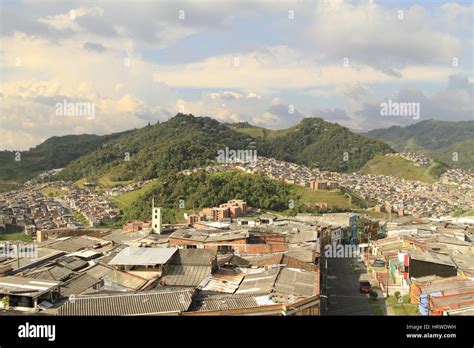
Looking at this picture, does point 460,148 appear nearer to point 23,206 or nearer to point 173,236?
point 23,206

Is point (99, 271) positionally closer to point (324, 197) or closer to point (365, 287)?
point (365, 287)

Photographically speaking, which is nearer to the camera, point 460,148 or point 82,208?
point 82,208

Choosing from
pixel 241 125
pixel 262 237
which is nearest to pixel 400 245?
pixel 262 237

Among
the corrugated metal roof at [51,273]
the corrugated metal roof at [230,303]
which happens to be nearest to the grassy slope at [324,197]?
the corrugated metal roof at [51,273]

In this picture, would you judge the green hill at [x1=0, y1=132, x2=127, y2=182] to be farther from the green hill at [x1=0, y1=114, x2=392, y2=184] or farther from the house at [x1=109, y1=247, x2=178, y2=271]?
the house at [x1=109, y1=247, x2=178, y2=271]

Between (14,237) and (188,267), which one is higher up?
(188,267)

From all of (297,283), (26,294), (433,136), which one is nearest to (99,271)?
(26,294)

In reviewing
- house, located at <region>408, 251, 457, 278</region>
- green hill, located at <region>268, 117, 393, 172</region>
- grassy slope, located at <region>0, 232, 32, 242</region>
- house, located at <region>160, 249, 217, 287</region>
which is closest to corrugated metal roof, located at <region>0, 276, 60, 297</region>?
house, located at <region>160, 249, 217, 287</region>
